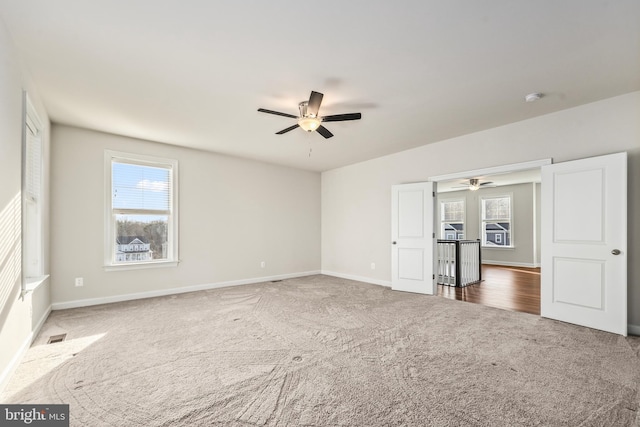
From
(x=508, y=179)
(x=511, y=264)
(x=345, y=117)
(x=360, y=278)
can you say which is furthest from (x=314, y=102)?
(x=511, y=264)

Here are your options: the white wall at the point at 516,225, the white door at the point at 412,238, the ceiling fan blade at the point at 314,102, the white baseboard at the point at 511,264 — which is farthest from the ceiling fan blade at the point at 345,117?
the white baseboard at the point at 511,264

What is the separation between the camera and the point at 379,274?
19.9 feet

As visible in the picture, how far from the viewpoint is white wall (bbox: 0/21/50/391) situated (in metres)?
2.15

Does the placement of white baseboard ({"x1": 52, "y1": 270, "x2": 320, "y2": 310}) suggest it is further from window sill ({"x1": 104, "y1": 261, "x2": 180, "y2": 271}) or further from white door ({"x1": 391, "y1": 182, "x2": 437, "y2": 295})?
white door ({"x1": 391, "y1": 182, "x2": 437, "y2": 295})

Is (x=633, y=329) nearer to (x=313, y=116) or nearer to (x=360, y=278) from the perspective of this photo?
(x=360, y=278)

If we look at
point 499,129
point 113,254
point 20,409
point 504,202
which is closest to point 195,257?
point 113,254

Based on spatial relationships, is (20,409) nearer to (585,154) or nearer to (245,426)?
(245,426)

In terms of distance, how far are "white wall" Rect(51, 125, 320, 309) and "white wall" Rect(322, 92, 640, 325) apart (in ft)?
2.38

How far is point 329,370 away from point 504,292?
431cm

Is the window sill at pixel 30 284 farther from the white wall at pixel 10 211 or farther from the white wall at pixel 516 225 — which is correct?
the white wall at pixel 516 225

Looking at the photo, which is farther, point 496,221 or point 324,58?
point 496,221

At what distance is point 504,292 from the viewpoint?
5.32 metres

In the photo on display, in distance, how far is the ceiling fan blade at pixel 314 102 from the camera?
2.79m

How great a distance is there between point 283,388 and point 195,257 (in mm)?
3832
